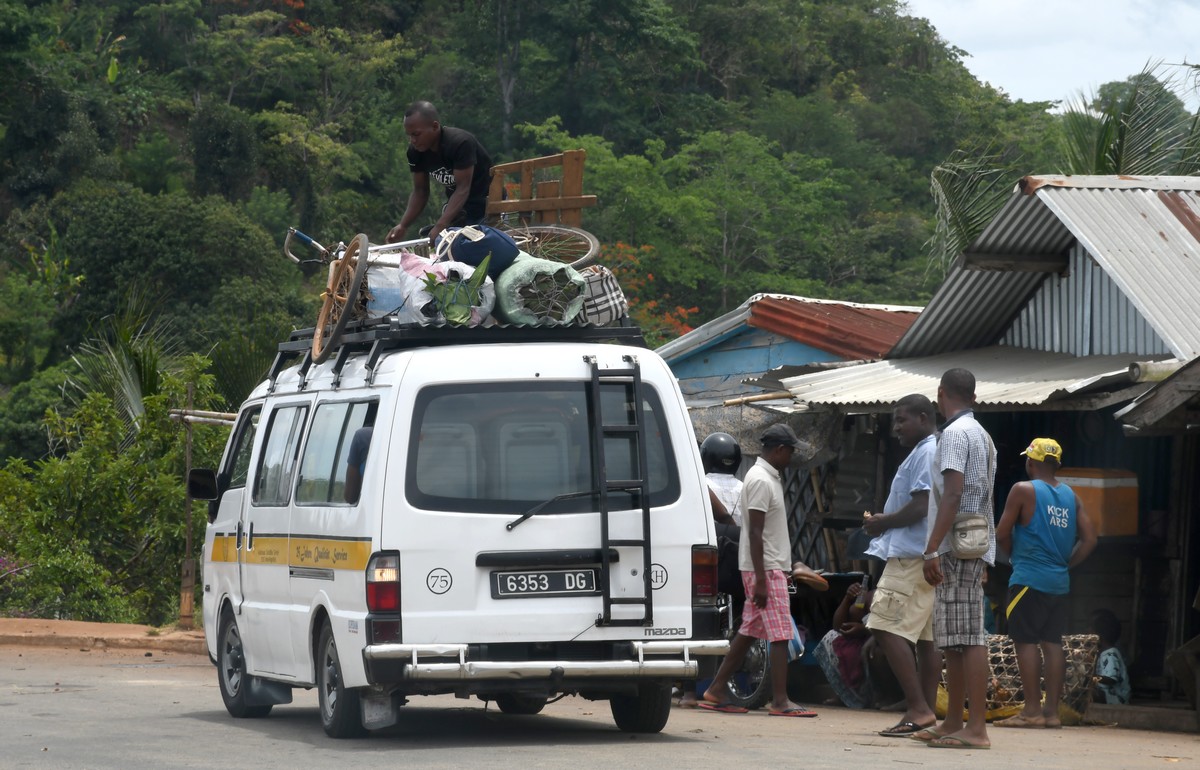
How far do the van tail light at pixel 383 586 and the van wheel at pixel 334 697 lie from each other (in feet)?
1.69

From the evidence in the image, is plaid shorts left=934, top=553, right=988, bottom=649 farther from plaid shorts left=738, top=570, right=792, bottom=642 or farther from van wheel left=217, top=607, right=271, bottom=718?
van wheel left=217, top=607, right=271, bottom=718

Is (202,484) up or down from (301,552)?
up

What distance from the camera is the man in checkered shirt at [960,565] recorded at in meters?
8.00

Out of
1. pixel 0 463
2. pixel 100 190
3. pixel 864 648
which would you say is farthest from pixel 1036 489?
pixel 100 190

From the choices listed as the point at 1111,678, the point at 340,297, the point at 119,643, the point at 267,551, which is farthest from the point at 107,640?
the point at 1111,678

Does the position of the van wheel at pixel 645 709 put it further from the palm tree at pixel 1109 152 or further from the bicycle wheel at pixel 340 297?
the palm tree at pixel 1109 152

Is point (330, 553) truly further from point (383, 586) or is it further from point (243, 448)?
point (243, 448)

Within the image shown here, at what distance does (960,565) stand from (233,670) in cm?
438

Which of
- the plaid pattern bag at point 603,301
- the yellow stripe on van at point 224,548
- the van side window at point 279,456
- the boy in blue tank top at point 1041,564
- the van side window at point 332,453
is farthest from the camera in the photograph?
the yellow stripe on van at point 224,548

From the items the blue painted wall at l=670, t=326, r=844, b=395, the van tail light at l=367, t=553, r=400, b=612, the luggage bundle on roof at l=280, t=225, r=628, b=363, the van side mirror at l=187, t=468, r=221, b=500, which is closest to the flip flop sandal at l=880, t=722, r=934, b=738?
the luggage bundle on roof at l=280, t=225, r=628, b=363

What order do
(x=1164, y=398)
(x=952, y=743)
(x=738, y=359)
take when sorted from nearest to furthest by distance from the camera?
(x=952, y=743), (x=1164, y=398), (x=738, y=359)

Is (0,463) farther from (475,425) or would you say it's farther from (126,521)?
(475,425)

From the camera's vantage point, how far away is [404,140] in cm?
5150

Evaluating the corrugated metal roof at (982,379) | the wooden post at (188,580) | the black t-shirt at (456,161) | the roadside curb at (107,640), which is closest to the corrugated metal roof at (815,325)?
the corrugated metal roof at (982,379)
